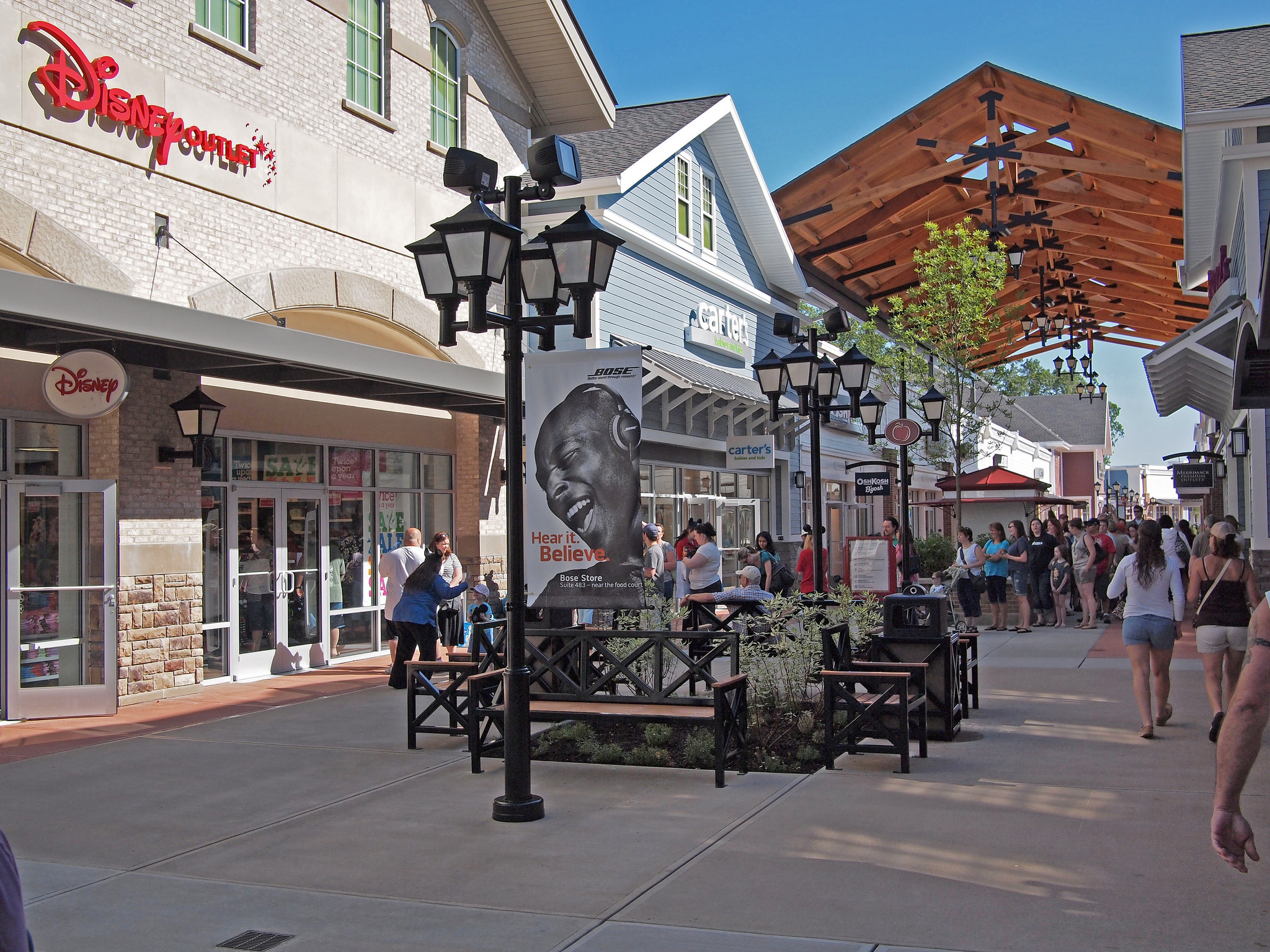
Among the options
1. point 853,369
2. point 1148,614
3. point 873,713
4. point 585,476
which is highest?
point 853,369

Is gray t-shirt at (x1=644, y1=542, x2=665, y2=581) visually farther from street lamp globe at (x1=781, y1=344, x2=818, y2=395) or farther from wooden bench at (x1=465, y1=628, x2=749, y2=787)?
wooden bench at (x1=465, y1=628, x2=749, y2=787)

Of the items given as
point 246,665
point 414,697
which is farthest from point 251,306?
point 414,697

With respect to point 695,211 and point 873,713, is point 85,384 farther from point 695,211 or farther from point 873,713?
point 695,211

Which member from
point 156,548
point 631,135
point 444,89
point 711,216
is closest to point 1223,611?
point 156,548

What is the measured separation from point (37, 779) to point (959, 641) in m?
7.41

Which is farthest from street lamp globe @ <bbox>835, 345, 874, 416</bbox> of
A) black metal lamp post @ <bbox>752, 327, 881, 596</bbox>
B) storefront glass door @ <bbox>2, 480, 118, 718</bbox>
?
storefront glass door @ <bbox>2, 480, 118, 718</bbox>

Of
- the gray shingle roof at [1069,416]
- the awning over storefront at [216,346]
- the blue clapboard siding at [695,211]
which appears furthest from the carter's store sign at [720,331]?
the gray shingle roof at [1069,416]

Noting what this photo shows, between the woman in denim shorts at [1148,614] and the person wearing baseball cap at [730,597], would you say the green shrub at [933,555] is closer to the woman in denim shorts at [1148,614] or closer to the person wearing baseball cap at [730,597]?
the person wearing baseball cap at [730,597]

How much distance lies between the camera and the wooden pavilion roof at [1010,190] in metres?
26.9

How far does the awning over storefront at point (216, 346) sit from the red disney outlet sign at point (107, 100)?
220cm

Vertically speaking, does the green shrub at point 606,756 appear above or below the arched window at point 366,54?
below

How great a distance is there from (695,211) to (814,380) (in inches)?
454

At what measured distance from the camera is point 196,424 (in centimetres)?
1195

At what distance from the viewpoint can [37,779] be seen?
8289 mm
